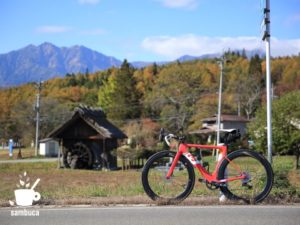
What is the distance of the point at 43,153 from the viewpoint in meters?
73.7

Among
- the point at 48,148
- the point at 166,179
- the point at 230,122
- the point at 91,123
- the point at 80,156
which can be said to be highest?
the point at 230,122

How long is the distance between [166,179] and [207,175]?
0.72 m

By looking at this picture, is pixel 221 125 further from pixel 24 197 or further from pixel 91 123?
pixel 24 197

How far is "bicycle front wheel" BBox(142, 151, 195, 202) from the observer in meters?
7.65

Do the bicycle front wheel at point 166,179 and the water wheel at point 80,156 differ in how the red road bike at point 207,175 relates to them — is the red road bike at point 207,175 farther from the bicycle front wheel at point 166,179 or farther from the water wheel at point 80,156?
the water wheel at point 80,156

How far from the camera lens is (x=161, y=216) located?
6.48 m

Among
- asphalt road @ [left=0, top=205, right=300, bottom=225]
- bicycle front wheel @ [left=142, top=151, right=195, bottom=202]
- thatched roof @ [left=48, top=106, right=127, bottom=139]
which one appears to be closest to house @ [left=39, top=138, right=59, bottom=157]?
thatched roof @ [left=48, top=106, right=127, bottom=139]

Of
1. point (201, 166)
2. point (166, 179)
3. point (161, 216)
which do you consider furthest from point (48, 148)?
point (161, 216)

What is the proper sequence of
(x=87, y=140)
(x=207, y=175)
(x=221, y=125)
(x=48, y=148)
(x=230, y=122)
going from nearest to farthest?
(x=207, y=175) < (x=87, y=140) < (x=221, y=125) < (x=230, y=122) < (x=48, y=148)

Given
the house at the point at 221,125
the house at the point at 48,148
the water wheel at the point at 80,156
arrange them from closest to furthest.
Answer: the water wheel at the point at 80,156 < the house at the point at 221,125 < the house at the point at 48,148

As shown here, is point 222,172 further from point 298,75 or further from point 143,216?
point 298,75

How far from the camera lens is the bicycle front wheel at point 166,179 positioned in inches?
301

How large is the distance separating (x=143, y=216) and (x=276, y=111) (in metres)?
26.6

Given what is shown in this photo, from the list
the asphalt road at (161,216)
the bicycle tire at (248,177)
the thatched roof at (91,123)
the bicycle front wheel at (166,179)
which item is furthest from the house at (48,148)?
the asphalt road at (161,216)
